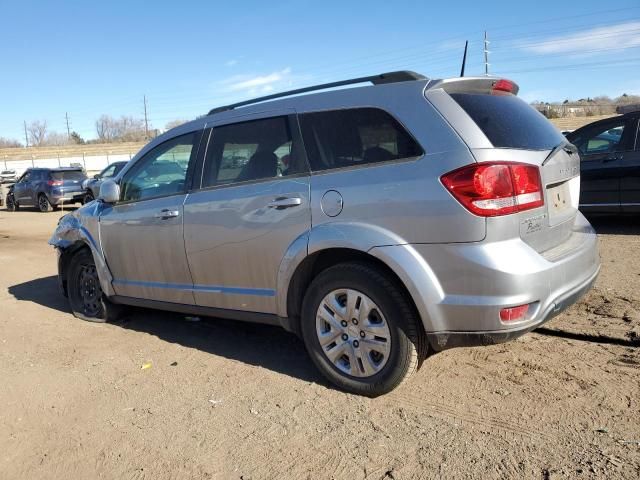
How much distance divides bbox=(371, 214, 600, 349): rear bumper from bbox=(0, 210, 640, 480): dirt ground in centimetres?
51

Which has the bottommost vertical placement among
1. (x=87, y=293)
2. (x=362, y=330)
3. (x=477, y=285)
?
(x=87, y=293)

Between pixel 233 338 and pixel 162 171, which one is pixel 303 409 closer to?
pixel 233 338

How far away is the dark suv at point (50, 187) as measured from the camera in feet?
65.0

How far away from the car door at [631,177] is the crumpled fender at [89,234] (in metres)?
6.80

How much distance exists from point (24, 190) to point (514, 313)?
860 inches

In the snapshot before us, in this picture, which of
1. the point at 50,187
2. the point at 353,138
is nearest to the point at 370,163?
the point at 353,138

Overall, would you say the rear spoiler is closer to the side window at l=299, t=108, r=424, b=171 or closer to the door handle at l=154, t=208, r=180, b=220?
the side window at l=299, t=108, r=424, b=171

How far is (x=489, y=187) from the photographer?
119 inches

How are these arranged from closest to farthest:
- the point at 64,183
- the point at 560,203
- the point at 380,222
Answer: the point at 380,222
the point at 560,203
the point at 64,183

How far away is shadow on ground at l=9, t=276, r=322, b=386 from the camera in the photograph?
4.25 m

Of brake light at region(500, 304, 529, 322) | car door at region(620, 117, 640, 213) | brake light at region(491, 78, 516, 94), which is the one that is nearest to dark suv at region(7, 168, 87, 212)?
car door at region(620, 117, 640, 213)

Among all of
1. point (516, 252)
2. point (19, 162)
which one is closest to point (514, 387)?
point (516, 252)

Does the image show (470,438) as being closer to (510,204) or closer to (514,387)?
(514,387)

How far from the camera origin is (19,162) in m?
66.4
